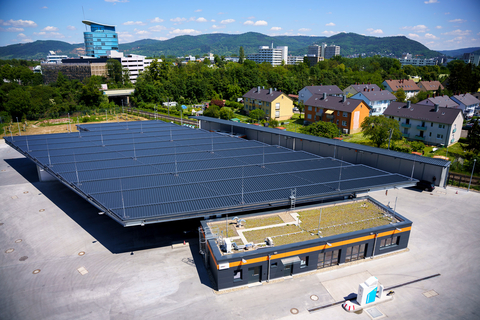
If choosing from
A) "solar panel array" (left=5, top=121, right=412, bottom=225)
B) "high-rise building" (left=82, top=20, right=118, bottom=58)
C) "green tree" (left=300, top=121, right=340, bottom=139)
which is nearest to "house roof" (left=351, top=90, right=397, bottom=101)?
"green tree" (left=300, top=121, right=340, bottom=139)

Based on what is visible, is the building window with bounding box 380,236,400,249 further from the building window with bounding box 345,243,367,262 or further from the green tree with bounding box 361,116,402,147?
the green tree with bounding box 361,116,402,147

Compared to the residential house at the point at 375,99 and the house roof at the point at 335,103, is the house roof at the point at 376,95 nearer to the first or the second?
the residential house at the point at 375,99

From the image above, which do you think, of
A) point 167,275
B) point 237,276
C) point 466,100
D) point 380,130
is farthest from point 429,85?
point 167,275

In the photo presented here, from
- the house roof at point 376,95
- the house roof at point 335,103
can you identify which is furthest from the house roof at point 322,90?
the house roof at point 335,103

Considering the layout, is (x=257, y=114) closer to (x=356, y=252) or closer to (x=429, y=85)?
(x=356, y=252)

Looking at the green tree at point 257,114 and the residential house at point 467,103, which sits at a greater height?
the residential house at point 467,103

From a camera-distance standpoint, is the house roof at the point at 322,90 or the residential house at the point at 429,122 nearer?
the residential house at the point at 429,122

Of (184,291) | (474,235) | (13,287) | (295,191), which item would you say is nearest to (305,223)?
(295,191)
